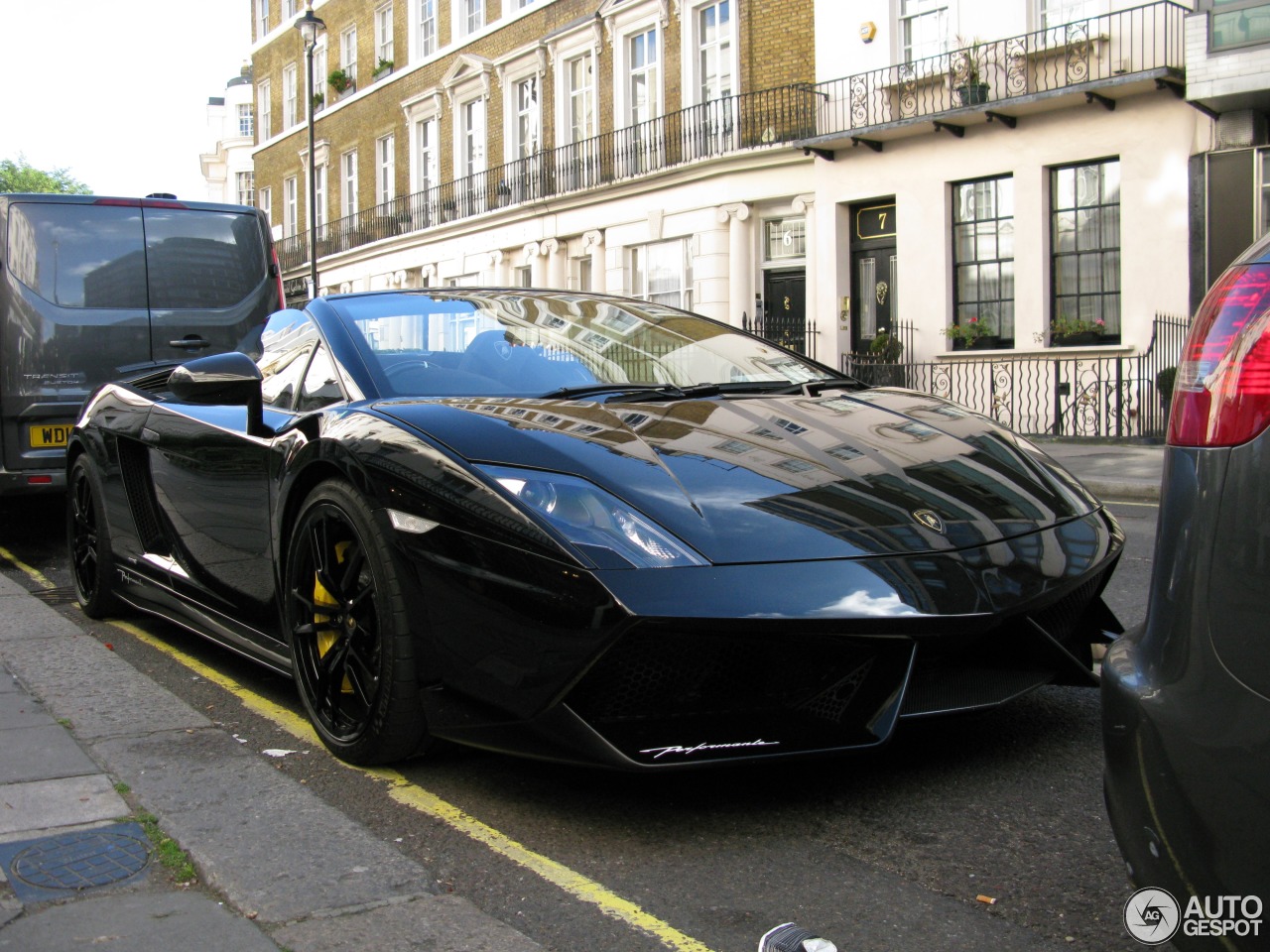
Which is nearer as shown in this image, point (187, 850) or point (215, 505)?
point (187, 850)

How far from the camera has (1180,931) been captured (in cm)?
177

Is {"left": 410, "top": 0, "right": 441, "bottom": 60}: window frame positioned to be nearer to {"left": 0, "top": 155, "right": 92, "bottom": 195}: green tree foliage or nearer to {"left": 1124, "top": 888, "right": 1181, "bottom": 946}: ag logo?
{"left": 1124, "top": 888, "right": 1181, "bottom": 946}: ag logo

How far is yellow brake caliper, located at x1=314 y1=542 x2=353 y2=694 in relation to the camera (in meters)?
3.52

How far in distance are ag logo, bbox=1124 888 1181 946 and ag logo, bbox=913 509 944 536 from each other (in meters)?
1.12

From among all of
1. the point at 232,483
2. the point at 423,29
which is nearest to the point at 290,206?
the point at 423,29

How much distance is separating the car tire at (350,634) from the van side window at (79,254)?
18.8 ft

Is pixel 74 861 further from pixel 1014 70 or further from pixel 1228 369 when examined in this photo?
pixel 1014 70

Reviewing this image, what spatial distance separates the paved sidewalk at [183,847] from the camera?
241cm

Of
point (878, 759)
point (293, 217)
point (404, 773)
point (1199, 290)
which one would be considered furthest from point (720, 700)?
point (293, 217)

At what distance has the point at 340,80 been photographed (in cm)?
3822

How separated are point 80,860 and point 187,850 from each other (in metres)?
0.22

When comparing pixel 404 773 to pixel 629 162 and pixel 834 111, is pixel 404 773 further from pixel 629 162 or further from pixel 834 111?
pixel 629 162

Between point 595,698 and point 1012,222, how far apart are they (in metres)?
17.0

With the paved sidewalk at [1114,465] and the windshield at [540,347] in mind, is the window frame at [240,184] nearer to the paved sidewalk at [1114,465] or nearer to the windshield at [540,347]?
the paved sidewalk at [1114,465]
